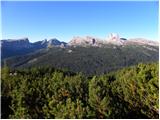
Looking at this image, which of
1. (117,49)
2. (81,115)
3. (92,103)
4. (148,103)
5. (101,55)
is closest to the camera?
(81,115)

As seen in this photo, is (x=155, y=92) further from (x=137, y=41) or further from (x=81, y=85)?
(x=137, y=41)

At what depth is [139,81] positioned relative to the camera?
8.70 m

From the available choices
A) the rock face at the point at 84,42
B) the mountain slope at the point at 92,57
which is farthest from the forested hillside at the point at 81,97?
the rock face at the point at 84,42

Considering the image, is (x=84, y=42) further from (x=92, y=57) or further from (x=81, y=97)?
(x=81, y=97)

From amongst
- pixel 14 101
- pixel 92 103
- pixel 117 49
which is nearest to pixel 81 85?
pixel 92 103

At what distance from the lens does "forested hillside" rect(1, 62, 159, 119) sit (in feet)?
21.2

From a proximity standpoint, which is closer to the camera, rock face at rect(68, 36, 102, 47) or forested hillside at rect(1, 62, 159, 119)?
forested hillside at rect(1, 62, 159, 119)

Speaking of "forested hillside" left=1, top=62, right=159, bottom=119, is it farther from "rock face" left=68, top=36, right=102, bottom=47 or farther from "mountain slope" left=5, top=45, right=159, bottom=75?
"rock face" left=68, top=36, right=102, bottom=47

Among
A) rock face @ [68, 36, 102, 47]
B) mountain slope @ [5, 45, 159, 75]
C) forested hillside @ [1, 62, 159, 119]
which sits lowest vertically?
mountain slope @ [5, 45, 159, 75]

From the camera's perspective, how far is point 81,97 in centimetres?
812

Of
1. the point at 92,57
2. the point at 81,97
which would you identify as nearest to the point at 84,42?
the point at 92,57

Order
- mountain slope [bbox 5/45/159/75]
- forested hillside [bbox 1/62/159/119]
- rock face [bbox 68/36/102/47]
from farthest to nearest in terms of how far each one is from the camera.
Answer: rock face [bbox 68/36/102/47] → mountain slope [bbox 5/45/159/75] → forested hillside [bbox 1/62/159/119]

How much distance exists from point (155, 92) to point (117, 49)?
213 ft

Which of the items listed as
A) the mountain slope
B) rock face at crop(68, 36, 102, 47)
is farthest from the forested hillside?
rock face at crop(68, 36, 102, 47)
